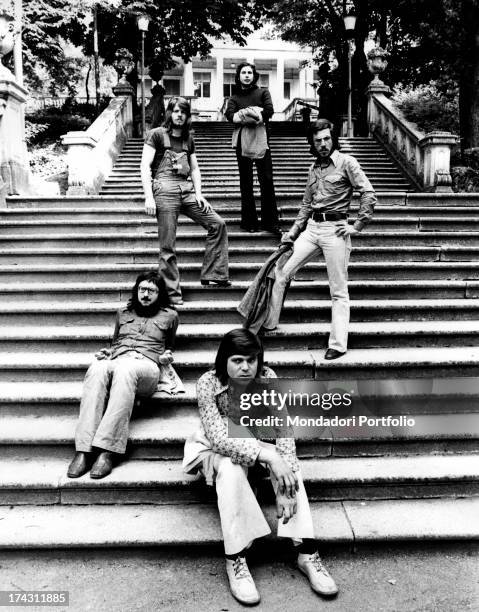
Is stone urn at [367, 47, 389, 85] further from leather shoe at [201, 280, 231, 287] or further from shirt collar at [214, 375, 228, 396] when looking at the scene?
shirt collar at [214, 375, 228, 396]

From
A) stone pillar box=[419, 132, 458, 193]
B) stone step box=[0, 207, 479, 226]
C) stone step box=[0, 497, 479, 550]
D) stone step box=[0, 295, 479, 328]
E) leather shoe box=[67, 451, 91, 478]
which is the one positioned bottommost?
stone step box=[0, 497, 479, 550]

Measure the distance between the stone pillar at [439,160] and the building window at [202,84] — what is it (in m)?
29.4

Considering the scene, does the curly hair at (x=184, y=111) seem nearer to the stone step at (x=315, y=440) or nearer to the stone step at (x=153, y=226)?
the stone step at (x=153, y=226)

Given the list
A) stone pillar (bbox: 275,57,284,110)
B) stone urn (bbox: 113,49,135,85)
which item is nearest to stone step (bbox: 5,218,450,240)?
stone urn (bbox: 113,49,135,85)

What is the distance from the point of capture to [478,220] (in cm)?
661

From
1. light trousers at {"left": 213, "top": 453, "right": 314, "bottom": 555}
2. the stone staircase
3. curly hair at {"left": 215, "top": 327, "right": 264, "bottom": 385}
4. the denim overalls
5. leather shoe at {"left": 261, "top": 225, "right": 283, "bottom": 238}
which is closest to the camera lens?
light trousers at {"left": 213, "top": 453, "right": 314, "bottom": 555}

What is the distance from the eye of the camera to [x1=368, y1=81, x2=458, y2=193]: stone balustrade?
26.6 feet

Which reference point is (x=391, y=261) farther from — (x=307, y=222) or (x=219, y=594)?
(x=219, y=594)

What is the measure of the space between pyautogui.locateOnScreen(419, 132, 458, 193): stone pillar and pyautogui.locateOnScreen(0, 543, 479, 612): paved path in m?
6.19

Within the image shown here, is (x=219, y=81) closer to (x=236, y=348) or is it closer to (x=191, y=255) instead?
(x=191, y=255)

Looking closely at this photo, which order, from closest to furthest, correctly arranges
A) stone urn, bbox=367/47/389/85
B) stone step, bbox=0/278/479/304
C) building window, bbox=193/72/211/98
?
stone step, bbox=0/278/479/304 < stone urn, bbox=367/47/389/85 < building window, bbox=193/72/211/98

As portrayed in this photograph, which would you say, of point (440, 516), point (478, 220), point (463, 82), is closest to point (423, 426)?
point (440, 516)

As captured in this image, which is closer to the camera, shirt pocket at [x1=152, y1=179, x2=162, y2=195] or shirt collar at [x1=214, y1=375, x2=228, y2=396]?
shirt collar at [x1=214, y1=375, x2=228, y2=396]

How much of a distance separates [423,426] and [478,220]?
390cm
